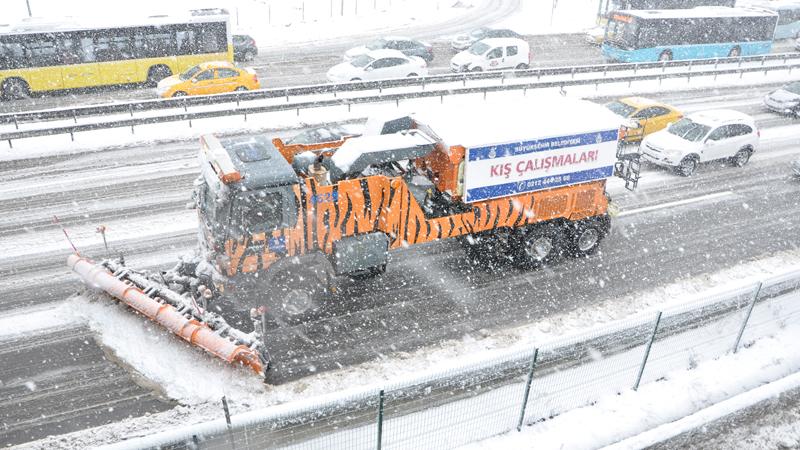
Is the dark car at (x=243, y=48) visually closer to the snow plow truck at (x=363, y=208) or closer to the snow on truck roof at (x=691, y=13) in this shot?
the snow on truck roof at (x=691, y=13)

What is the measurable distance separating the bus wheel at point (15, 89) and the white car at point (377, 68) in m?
12.4

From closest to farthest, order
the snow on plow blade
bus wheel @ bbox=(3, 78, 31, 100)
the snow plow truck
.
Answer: the snow on plow blade < the snow plow truck < bus wheel @ bbox=(3, 78, 31, 100)

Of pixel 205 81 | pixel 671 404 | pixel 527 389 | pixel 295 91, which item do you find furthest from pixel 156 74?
pixel 671 404

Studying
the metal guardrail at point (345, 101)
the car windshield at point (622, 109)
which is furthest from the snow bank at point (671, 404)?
the metal guardrail at point (345, 101)

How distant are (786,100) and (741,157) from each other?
7.42m

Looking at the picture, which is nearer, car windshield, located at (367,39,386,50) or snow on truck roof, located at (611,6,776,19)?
car windshield, located at (367,39,386,50)

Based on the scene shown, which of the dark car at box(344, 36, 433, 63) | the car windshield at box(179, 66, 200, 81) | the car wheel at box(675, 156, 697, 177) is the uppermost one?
the dark car at box(344, 36, 433, 63)

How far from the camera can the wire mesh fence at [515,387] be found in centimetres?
755

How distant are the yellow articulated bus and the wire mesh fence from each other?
73.3ft

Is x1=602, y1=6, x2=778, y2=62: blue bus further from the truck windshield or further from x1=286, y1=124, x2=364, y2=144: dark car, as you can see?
the truck windshield

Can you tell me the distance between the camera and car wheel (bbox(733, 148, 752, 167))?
19266mm

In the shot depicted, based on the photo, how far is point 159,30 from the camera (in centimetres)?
2556

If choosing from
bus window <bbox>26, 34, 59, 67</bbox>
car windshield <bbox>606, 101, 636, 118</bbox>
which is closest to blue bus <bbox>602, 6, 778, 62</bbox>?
car windshield <bbox>606, 101, 636, 118</bbox>

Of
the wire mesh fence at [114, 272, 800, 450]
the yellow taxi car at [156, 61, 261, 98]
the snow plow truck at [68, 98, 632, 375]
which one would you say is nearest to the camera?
the wire mesh fence at [114, 272, 800, 450]
